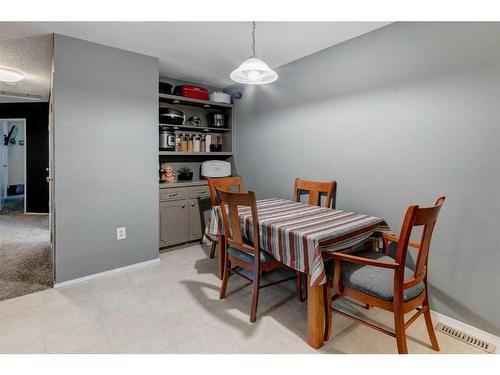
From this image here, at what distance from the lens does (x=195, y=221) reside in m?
3.61

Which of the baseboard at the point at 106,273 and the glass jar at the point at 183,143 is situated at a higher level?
the glass jar at the point at 183,143

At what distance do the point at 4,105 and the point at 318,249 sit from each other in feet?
23.7

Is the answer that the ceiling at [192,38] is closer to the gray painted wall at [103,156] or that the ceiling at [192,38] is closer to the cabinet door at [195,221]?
the gray painted wall at [103,156]

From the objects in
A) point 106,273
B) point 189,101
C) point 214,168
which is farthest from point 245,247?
point 189,101

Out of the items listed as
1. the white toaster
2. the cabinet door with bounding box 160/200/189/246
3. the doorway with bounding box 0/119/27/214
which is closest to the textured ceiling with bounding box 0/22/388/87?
the white toaster

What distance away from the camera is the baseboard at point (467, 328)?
1.73 metres

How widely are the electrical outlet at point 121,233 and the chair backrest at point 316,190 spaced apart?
6.05ft

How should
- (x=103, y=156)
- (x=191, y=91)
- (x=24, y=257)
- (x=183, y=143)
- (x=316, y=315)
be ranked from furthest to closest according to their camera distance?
(x=183, y=143) → (x=191, y=91) → (x=24, y=257) → (x=103, y=156) → (x=316, y=315)

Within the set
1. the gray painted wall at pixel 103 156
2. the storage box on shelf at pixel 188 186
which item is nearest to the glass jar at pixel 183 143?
the storage box on shelf at pixel 188 186

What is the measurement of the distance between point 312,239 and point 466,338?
1.26 m

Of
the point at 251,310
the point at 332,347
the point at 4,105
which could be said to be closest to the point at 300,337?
the point at 332,347

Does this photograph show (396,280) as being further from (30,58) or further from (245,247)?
(30,58)

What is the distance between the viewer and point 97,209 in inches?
105
